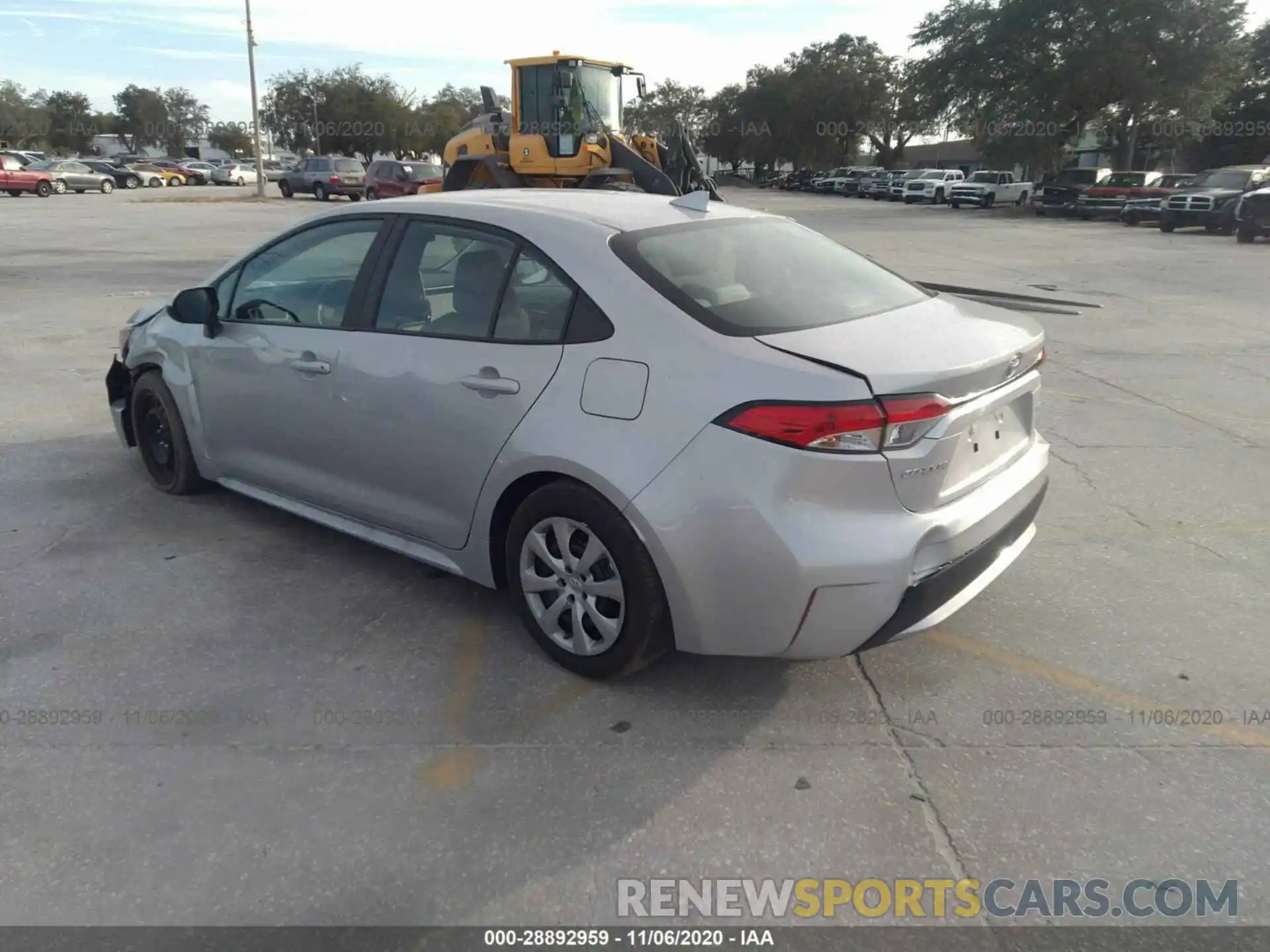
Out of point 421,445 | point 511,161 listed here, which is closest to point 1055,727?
point 421,445

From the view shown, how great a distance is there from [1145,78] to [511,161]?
3264cm

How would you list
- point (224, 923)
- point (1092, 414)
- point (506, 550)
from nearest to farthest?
1. point (224, 923)
2. point (506, 550)
3. point (1092, 414)

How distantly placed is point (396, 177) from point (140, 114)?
78.9 metres

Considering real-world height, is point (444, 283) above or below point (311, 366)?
above

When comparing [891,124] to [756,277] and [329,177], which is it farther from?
[756,277]

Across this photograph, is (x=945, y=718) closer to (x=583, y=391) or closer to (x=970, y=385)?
(x=970, y=385)

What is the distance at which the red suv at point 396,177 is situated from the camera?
32.8 m

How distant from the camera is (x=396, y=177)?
33.4 meters

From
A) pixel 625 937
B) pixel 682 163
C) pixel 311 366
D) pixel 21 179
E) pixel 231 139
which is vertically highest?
pixel 231 139

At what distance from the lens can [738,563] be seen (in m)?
3.02

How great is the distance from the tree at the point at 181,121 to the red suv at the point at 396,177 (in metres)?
78.8

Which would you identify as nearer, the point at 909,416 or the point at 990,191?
the point at 909,416

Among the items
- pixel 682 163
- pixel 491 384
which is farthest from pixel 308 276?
pixel 682 163

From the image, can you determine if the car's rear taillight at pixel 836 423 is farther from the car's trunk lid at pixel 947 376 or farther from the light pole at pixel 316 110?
the light pole at pixel 316 110
